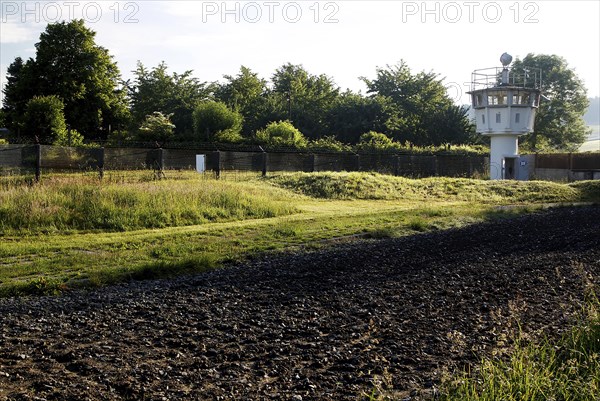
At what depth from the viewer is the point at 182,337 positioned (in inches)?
305

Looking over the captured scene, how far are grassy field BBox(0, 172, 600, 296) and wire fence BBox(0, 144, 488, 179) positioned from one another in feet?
8.37

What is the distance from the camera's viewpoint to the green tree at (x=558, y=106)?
73000 mm

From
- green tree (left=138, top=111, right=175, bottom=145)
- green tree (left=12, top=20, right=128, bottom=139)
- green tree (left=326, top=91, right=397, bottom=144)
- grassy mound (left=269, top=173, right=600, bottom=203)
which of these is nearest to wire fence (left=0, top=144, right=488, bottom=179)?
grassy mound (left=269, top=173, right=600, bottom=203)

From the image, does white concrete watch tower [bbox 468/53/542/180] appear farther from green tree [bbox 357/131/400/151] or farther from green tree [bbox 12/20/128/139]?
green tree [bbox 12/20/128/139]

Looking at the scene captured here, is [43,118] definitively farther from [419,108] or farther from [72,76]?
[419,108]

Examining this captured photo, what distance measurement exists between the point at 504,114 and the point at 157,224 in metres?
31.8

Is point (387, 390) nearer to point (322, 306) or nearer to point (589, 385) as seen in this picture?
point (589, 385)

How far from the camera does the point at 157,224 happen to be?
55.8 feet

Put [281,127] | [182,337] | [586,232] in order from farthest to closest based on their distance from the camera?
[281,127]
[586,232]
[182,337]

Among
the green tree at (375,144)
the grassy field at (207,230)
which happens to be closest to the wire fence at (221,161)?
the grassy field at (207,230)

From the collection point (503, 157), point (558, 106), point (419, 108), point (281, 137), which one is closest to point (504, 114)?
point (503, 157)

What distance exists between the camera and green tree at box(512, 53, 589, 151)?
73.0 meters

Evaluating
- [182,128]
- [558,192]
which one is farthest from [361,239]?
[182,128]

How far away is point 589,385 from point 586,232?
1273cm
